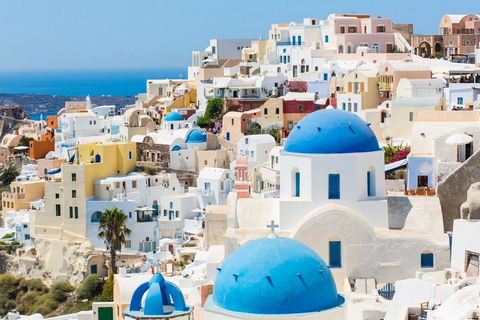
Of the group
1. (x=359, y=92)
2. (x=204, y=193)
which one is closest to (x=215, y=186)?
(x=204, y=193)

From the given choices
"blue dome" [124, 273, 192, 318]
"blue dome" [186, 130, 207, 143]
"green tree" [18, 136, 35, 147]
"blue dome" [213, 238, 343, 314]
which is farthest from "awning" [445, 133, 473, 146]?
"green tree" [18, 136, 35, 147]

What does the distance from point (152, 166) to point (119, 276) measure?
74.6 ft

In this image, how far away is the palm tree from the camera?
42.2 m

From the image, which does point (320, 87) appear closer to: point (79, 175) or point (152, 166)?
point (152, 166)

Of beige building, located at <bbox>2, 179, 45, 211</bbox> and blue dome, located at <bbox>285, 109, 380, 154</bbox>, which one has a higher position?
blue dome, located at <bbox>285, 109, 380, 154</bbox>

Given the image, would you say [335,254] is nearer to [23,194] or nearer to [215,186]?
[215,186]

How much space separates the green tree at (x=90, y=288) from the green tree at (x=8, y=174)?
1760 cm

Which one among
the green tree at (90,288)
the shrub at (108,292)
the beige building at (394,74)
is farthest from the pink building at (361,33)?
the shrub at (108,292)

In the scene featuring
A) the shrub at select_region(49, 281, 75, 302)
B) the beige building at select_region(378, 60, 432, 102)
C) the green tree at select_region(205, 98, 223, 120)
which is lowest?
the shrub at select_region(49, 281, 75, 302)

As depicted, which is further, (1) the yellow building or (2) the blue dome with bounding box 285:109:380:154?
(1) the yellow building

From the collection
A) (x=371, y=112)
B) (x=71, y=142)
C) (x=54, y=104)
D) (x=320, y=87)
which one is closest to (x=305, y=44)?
(x=320, y=87)

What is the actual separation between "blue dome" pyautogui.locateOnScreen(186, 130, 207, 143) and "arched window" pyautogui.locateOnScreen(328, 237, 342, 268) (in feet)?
89.5

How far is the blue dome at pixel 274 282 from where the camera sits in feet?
55.0

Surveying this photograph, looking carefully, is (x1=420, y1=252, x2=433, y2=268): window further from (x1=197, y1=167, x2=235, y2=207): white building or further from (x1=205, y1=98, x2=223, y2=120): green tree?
(x1=205, y1=98, x2=223, y2=120): green tree
